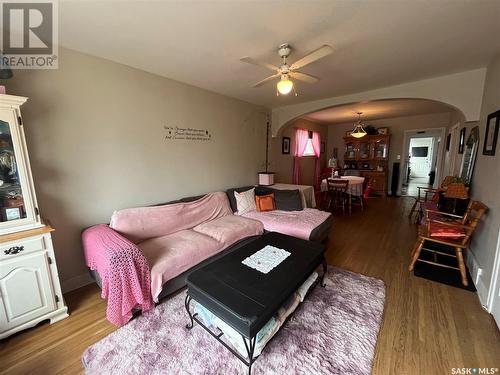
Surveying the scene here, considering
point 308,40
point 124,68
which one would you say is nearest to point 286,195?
point 308,40

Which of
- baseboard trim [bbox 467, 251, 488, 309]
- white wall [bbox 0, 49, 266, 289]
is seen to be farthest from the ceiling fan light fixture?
baseboard trim [bbox 467, 251, 488, 309]

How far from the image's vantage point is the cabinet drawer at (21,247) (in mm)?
1479

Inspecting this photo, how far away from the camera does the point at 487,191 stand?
2.10 meters

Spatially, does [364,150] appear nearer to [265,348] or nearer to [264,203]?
[264,203]

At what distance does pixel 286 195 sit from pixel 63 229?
9.32ft

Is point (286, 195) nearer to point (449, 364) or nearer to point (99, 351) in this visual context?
point (449, 364)

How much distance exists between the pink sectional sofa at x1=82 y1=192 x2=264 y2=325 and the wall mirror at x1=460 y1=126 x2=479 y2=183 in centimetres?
283

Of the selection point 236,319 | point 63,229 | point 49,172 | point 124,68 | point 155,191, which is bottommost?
point 236,319

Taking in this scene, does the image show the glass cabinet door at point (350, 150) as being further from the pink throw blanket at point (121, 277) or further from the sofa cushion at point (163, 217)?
the pink throw blanket at point (121, 277)

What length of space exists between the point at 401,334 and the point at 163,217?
246 centimetres

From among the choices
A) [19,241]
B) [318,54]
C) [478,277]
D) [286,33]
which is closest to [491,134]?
[478,277]

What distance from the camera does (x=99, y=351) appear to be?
1437 mm

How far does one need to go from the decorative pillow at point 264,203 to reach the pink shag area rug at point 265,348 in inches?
65.8

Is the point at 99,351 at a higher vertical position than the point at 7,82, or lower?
lower
